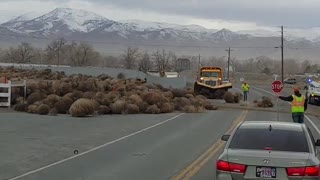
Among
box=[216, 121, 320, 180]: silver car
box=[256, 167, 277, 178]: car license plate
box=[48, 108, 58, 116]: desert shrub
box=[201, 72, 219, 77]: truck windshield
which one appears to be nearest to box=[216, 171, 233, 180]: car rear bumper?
box=[216, 121, 320, 180]: silver car

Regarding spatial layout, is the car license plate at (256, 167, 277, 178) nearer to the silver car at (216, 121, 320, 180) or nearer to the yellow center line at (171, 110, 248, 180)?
the silver car at (216, 121, 320, 180)

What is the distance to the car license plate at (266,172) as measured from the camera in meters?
8.02

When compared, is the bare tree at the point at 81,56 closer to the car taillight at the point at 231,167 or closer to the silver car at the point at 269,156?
the silver car at the point at 269,156

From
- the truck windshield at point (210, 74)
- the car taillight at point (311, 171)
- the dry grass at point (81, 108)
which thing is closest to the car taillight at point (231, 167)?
the car taillight at point (311, 171)

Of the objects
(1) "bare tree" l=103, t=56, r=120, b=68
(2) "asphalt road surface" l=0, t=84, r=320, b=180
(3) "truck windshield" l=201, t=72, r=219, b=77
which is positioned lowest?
(2) "asphalt road surface" l=0, t=84, r=320, b=180

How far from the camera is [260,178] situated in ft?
26.5

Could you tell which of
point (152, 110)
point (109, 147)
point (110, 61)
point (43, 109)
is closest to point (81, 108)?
point (43, 109)

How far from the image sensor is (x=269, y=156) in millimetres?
8164

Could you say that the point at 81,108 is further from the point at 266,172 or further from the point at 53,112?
the point at 266,172

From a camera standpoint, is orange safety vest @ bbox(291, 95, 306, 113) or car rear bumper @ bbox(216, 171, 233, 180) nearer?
car rear bumper @ bbox(216, 171, 233, 180)

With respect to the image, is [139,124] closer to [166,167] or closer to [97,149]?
[97,149]

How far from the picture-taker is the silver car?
8.00 metres

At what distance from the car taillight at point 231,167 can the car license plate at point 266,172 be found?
0.68 feet

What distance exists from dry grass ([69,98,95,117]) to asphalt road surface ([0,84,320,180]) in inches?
41.3
